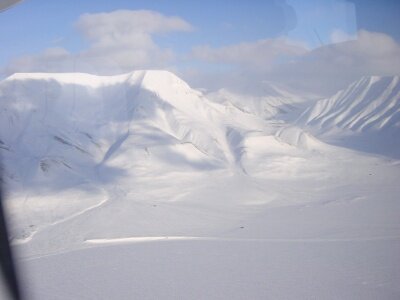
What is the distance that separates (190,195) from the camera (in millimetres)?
11781

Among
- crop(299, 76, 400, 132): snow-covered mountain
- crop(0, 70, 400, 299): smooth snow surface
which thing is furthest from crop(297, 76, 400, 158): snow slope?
crop(0, 70, 400, 299): smooth snow surface

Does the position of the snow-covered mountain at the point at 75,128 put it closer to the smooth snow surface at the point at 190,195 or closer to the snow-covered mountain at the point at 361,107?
the smooth snow surface at the point at 190,195

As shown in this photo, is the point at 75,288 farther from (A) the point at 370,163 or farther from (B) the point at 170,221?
(A) the point at 370,163

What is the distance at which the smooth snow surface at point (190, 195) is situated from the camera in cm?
444

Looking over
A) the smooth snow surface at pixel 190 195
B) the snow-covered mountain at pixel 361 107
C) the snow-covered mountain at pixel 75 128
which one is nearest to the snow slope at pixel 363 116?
the snow-covered mountain at pixel 361 107

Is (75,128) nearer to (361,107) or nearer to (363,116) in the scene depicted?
(361,107)

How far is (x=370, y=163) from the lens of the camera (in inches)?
540

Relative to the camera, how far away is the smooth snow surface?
14.6 ft

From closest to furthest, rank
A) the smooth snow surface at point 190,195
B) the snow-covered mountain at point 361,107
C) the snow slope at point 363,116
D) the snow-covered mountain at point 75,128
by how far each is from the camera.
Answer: the smooth snow surface at point 190,195 < the snow-covered mountain at point 361,107 < the snow slope at point 363,116 < the snow-covered mountain at point 75,128

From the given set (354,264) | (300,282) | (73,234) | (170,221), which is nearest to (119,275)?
(300,282)

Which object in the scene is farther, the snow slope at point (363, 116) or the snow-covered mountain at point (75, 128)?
the snow-covered mountain at point (75, 128)

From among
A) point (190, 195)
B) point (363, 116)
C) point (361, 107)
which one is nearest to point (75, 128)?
point (190, 195)

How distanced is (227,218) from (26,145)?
27.4 ft

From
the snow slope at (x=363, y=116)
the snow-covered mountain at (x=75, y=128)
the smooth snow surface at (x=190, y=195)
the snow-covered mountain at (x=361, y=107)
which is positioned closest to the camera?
the smooth snow surface at (x=190, y=195)
